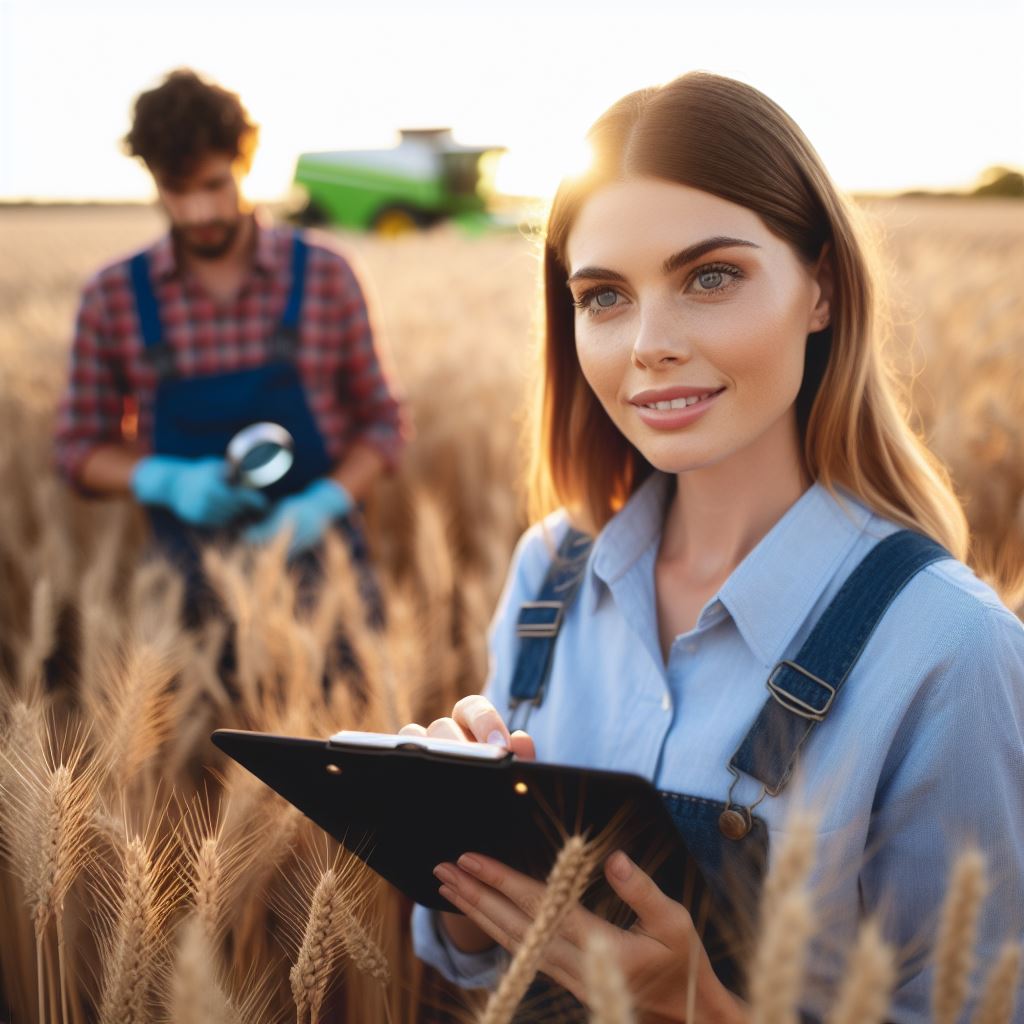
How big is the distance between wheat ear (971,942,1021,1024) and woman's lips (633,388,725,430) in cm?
66

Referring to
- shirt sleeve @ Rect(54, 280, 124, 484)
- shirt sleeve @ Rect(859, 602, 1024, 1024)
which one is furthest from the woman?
shirt sleeve @ Rect(54, 280, 124, 484)

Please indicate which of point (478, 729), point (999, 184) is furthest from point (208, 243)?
point (999, 184)

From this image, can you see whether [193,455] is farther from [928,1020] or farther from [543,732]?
[928,1020]

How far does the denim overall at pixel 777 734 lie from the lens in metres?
1.03

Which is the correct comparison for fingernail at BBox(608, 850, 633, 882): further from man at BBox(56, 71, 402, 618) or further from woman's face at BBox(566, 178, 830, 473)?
man at BBox(56, 71, 402, 618)

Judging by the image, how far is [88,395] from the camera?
2.67m

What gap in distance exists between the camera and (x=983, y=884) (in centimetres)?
57

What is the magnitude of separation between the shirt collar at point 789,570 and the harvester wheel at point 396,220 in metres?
21.8

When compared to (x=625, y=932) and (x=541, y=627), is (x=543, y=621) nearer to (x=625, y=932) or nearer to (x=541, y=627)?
(x=541, y=627)

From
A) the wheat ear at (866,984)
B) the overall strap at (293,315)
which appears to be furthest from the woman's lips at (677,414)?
the overall strap at (293,315)

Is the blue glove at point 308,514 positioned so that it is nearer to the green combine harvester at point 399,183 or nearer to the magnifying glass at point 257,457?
the magnifying glass at point 257,457

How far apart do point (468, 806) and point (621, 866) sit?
0.52ft

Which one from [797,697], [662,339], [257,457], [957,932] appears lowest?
[257,457]

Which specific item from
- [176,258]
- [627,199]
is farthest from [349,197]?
[627,199]
